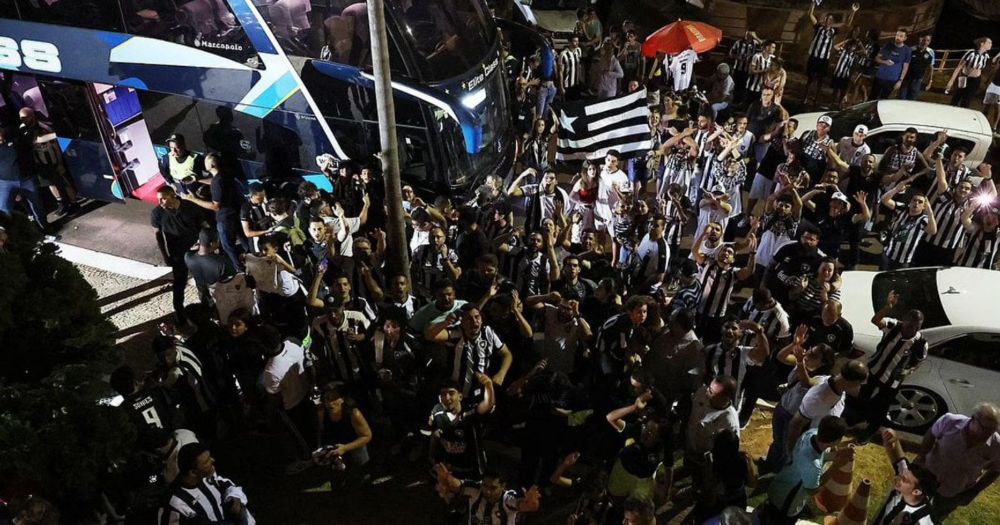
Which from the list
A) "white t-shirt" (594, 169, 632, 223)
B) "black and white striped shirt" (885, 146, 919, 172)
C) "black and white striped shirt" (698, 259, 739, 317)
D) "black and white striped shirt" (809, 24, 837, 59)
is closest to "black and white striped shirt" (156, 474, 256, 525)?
"black and white striped shirt" (698, 259, 739, 317)

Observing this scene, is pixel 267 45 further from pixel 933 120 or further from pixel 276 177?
pixel 933 120

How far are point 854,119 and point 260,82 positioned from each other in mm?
8354

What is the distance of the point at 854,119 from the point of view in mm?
11000

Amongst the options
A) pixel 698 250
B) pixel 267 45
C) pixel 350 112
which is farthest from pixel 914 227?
pixel 267 45

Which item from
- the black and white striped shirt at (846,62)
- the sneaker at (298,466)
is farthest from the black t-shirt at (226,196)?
the black and white striped shirt at (846,62)

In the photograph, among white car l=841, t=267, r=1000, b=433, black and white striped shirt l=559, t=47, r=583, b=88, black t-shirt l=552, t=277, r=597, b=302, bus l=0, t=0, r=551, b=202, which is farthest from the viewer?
black and white striped shirt l=559, t=47, r=583, b=88

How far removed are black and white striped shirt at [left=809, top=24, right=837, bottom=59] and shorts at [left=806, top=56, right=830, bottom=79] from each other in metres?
0.08

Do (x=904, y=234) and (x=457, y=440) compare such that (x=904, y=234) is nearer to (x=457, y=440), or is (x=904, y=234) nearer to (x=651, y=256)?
(x=651, y=256)

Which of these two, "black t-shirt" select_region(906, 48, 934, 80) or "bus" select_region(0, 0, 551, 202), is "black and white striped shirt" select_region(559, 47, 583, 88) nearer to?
"bus" select_region(0, 0, 551, 202)

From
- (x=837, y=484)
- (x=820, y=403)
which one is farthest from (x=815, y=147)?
(x=837, y=484)

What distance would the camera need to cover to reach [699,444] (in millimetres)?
5602

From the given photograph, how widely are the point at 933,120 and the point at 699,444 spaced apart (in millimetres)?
7546

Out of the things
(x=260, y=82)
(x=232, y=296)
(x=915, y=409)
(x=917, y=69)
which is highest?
(x=260, y=82)

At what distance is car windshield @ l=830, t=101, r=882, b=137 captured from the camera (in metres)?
10.7
